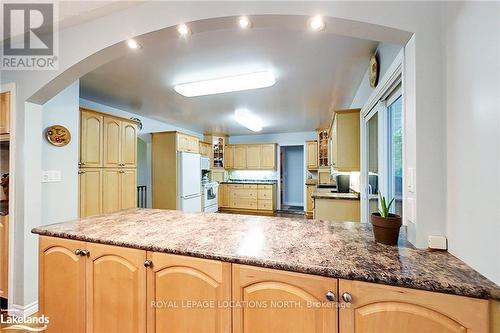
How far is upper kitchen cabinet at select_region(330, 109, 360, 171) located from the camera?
2922mm

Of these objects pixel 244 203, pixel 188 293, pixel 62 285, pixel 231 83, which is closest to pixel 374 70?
pixel 231 83

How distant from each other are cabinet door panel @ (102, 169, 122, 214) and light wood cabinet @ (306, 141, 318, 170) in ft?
15.9

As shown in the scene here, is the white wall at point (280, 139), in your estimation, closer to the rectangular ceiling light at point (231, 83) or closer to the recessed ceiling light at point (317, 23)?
the rectangular ceiling light at point (231, 83)

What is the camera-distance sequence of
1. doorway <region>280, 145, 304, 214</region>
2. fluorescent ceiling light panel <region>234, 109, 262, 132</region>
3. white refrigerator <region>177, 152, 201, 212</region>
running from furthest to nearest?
doorway <region>280, 145, 304, 214</region>
white refrigerator <region>177, 152, 201, 212</region>
fluorescent ceiling light panel <region>234, 109, 262, 132</region>

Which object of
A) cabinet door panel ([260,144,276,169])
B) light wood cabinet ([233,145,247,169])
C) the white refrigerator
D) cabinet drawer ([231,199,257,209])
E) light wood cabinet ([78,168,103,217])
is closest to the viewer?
light wood cabinet ([78,168,103,217])

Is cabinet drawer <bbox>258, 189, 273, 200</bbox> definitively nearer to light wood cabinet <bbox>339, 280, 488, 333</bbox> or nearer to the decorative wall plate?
the decorative wall plate

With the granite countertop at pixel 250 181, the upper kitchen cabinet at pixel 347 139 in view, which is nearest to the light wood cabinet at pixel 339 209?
the upper kitchen cabinet at pixel 347 139

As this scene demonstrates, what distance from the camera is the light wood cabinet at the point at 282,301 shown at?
910 millimetres

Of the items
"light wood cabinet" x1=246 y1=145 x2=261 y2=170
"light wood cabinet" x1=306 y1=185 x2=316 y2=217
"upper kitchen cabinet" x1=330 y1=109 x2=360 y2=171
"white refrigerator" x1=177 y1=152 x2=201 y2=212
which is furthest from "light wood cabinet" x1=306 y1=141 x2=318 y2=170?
"upper kitchen cabinet" x1=330 y1=109 x2=360 y2=171

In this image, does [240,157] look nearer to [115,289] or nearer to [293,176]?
[293,176]

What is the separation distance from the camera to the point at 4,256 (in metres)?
2.12

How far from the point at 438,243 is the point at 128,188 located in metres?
3.44

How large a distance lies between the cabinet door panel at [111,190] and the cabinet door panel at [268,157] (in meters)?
4.31

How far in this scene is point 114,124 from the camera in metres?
3.12
